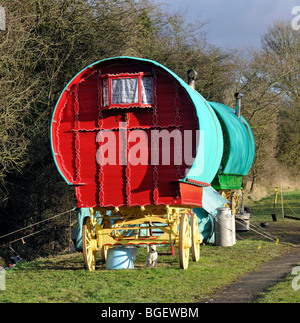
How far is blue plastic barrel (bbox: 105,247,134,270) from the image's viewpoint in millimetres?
11641

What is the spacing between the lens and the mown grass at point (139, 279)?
28.2 ft

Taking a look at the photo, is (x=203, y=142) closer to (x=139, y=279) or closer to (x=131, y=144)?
(x=131, y=144)

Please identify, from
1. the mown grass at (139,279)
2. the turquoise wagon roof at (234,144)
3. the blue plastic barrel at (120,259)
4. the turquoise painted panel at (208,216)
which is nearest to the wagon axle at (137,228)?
the blue plastic barrel at (120,259)

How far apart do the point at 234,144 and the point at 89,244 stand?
762 centimetres

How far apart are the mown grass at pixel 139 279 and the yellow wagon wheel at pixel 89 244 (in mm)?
218

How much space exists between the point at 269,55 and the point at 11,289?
32.0m

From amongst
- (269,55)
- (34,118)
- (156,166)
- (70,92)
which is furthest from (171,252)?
(269,55)

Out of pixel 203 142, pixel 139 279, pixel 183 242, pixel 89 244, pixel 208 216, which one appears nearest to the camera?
pixel 139 279

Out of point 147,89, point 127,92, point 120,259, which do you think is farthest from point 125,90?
point 120,259

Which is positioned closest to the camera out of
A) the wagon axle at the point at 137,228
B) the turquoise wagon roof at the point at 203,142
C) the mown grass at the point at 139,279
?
the mown grass at the point at 139,279

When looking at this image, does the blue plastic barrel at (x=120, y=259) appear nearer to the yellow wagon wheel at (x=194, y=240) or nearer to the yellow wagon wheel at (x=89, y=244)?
the yellow wagon wheel at (x=89, y=244)

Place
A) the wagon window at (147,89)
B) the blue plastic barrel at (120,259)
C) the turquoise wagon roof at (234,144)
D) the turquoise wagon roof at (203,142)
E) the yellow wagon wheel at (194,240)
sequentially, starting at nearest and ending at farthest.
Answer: the turquoise wagon roof at (203,142) < the wagon window at (147,89) < the blue plastic barrel at (120,259) < the yellow wagon wheel at (194,240) < the turquoise wagon roof at (234,144)

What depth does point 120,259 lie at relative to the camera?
11.7m

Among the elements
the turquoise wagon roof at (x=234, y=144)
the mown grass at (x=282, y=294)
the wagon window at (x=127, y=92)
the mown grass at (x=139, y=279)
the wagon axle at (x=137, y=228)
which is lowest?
the mown grass at (x=139, y=279)
